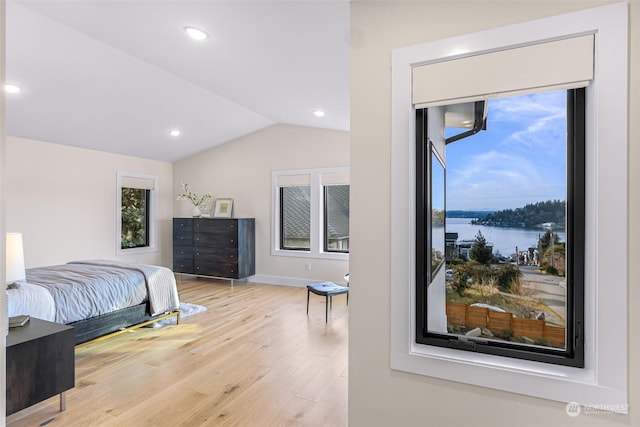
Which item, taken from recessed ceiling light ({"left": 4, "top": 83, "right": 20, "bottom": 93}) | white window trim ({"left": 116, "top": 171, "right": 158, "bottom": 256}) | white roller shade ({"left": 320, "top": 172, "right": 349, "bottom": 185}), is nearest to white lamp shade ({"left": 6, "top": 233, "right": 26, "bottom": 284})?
recessed ceiling light ({"left": 4, "top": 83, "right": 20, "bottom": 93})

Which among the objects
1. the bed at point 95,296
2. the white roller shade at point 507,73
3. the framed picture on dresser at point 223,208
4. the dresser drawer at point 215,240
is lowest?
the bed at point 95,296

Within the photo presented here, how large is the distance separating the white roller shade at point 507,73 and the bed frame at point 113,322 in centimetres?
321

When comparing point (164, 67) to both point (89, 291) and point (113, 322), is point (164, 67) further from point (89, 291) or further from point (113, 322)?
point (113, 322)

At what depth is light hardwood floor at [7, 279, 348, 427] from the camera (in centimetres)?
221

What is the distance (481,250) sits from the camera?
57.9 inches

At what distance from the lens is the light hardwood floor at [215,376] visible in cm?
221

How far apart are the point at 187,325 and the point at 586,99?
4.03 metres

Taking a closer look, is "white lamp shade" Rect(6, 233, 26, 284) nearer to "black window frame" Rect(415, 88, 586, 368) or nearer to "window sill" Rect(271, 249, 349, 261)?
"black window frame" Rect(415, 88, 586, 368)

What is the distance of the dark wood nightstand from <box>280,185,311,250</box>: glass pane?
406 cm

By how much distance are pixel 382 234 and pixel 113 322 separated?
2993 mm

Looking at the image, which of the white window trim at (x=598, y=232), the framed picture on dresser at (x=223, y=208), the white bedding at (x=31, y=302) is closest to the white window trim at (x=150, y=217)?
the framed picture on dresser at (x=223, y=208)

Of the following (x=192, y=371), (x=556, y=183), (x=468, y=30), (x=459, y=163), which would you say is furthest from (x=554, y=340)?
(x=192, y=371)

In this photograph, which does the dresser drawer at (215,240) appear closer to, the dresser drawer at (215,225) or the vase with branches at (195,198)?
the dresser drawer at (215,225)

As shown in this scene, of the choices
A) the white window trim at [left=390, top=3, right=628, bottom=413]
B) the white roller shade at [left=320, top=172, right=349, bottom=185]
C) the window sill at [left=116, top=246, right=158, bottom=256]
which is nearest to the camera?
the white window trim at [left=390, top=3, right=628, bottom=413]
